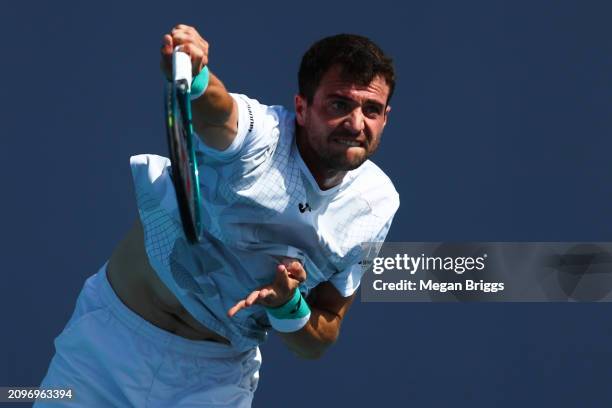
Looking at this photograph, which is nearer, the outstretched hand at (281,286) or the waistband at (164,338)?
the outstretched hand at (281,286)

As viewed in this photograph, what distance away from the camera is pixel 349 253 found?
3396mm

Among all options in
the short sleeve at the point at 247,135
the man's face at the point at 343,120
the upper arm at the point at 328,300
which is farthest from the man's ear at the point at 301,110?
the upper arm at the point at 328,300

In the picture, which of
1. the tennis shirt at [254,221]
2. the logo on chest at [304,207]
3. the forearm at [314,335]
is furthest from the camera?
the forearm at [314,335]

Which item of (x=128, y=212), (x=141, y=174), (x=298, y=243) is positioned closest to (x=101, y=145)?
(x=128, y=212)

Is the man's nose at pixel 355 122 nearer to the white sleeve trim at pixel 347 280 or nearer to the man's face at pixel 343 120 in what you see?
the man's face at pixel 343 120

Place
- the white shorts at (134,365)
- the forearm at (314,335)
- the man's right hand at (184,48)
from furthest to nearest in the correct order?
1. the white shorts at (134,365)
2. the forearm at (314,335)
3. the man's right hand at (184,48)

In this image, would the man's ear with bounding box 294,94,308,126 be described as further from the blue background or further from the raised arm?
the blue background

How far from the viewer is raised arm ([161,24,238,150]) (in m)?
2.76

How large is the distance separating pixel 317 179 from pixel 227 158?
1.04ft

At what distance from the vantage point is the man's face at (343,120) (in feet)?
10.4

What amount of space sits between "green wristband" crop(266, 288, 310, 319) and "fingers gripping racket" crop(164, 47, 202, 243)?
55 cm

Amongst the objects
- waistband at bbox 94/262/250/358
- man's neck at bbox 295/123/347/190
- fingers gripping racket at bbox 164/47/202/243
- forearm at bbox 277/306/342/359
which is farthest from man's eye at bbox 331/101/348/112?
waistband at bbox 94/262/250/358

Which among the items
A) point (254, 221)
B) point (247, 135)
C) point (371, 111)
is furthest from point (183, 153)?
point (371, 111)

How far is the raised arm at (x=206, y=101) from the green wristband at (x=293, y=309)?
0.50 meters
